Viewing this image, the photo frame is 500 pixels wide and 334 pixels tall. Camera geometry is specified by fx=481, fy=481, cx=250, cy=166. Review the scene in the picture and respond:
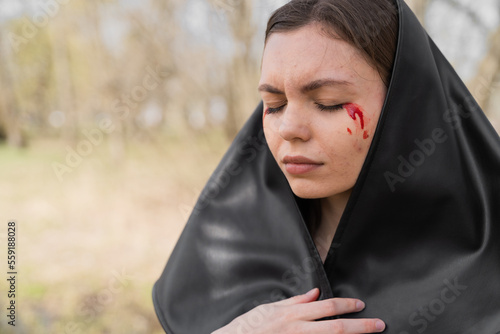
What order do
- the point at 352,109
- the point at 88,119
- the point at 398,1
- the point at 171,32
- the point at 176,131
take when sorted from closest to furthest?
the point at 352,109, the point at 398,1, the point at 171,32, the point at 176,131, the point at 88,119

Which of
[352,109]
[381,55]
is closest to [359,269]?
[352,109]

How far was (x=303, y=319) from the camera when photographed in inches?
56.5

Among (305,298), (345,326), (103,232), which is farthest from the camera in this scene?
Result: (103,232)

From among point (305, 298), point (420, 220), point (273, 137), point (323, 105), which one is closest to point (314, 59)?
point (323, 105)

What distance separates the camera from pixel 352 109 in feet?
4.55

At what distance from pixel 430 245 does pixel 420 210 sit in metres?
0.11

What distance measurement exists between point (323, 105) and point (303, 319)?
638 millimetres

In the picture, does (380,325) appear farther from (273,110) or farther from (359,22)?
(359,22)

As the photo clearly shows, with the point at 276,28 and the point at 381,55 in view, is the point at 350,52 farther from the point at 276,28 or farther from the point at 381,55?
the point at 276,28

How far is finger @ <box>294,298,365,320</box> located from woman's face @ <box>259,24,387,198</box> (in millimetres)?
327

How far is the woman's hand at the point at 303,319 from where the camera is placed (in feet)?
4.54

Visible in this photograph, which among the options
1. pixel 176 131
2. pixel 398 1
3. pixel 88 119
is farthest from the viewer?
pixel 88 119

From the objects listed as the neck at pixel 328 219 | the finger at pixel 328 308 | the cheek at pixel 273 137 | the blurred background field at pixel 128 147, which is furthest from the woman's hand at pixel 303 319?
the blurred background field at pixel 128 147

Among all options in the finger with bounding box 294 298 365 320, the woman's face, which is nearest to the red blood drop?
the woman's face
